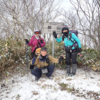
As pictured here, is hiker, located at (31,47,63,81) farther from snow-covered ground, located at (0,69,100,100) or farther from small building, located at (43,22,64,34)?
small building, located at (43,22,64,34)

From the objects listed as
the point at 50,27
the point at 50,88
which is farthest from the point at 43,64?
the point at 50,27

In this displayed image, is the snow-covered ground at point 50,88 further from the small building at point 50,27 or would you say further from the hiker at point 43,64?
the small building at point 50,27

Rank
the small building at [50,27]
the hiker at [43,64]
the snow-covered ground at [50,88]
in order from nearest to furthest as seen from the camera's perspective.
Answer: the snow-covered ground at [50,88], the hiker at [43,64], the small building at [50,27]

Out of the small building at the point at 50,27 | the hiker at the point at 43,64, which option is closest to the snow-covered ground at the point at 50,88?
→ the hiker at the point at 43,64

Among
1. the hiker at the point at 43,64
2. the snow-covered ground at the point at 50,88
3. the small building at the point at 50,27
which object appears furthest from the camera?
the small building at the point at 50,27

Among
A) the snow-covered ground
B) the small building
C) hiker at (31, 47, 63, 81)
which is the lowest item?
the snow-covered ground

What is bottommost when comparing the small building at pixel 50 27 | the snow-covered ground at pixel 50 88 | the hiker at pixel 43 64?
Answer: the snow-covered ground at pixel 50 88

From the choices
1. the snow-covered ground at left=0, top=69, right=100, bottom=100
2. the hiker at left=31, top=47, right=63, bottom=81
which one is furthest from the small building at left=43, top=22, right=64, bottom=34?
the snow-covered ground at left=0, top=69, right=100, bottom=100

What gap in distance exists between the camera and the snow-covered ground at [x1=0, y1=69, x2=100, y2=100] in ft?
8.01

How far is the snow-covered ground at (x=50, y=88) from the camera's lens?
2.44m

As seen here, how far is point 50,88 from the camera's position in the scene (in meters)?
2.80

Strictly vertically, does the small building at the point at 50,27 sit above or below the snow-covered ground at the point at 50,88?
above

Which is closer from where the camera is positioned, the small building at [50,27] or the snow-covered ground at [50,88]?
the snow-covered ground at [50,88]

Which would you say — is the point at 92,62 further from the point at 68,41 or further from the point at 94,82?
the point at 68,41
